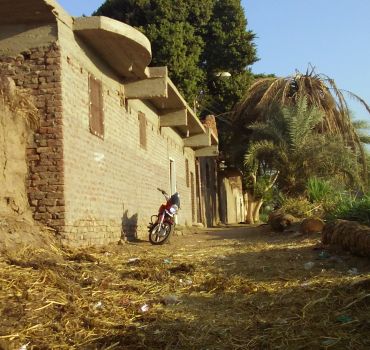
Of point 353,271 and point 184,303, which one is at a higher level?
point 353,271

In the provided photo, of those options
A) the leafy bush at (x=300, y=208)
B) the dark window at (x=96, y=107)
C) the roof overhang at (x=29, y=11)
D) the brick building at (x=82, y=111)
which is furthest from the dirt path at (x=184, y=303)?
the leafy bush at (x=300, y=208)

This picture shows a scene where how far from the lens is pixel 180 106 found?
52.5 ft

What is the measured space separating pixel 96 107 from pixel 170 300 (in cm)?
539

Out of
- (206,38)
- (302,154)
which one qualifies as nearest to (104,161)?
(302,154)

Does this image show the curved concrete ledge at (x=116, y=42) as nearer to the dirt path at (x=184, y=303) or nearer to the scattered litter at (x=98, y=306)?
the dirt path at (x=184, y=303)

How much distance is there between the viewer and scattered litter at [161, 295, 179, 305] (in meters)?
5.49

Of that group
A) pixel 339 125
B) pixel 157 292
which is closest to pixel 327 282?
pixel 157 292

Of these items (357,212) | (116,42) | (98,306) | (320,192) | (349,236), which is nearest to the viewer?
(98,306)

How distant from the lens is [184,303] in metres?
5.51

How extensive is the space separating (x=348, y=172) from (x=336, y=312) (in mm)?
13734

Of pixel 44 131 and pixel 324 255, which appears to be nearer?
pixel 324 255

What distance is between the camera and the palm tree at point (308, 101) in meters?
21.7

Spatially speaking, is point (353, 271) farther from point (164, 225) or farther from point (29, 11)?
point (29, 11)

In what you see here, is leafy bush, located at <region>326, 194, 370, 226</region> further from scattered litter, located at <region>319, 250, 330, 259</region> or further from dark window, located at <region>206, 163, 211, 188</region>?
dark window, located at <region>206, 163, 211, 188</region>
